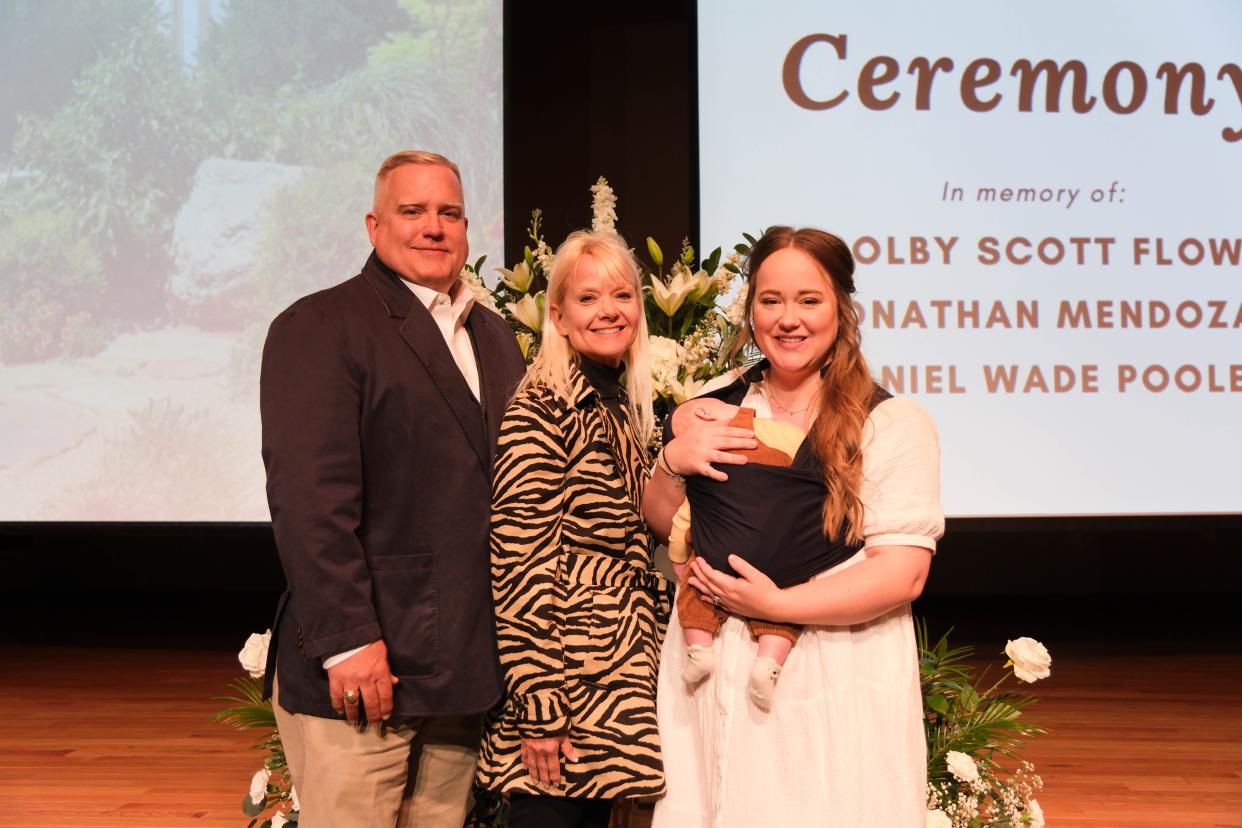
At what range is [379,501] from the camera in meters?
1.90

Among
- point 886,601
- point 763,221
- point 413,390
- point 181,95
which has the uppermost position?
point 181,95

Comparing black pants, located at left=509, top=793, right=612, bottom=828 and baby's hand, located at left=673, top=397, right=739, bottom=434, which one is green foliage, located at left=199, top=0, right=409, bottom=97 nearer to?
baby's hand, located at left=673, top=397, right=739, bottom=434

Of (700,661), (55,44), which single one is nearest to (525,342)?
(700,661)

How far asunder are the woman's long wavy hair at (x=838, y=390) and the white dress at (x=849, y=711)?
3 centimetres

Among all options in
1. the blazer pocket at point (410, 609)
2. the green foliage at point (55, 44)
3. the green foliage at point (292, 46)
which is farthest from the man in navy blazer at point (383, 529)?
the green foliage at point (55, 44)

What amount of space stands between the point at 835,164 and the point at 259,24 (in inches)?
95.8

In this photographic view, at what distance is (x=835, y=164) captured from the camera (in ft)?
14.4

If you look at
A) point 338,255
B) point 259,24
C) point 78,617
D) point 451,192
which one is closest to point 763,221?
point 338,255

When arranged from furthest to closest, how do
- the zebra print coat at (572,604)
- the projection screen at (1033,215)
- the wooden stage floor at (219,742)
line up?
the projection screen at (1033,215), the wooden stage floor at (219,742), the zebra print coat at (572,604)

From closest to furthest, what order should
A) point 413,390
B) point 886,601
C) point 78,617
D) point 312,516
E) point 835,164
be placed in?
point 886,601 → point 312,516 → point 413,390 → point 835,164 → point 78,617

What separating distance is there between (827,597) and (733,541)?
160 millimetres

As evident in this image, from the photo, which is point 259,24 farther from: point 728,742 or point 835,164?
point 728,742

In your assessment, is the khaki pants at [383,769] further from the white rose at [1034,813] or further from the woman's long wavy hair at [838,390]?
the white rose at [1034,813]

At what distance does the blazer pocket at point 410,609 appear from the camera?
1.87 meters
